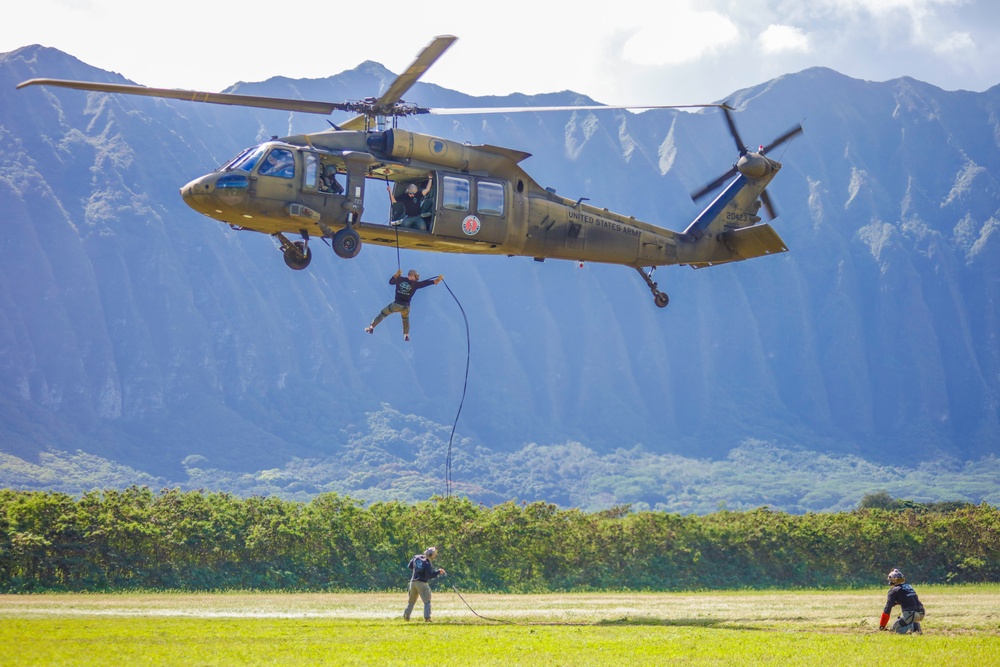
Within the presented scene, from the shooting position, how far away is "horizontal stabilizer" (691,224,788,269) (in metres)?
32.3

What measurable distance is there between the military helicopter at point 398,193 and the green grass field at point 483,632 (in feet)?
25.6

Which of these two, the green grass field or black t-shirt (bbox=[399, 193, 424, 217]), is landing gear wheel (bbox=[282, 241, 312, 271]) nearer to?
black t-shirt (bbox=[399, 193, 424, 217])

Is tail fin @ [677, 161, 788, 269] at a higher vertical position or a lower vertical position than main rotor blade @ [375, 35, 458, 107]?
lower

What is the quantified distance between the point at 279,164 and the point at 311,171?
2.32ft

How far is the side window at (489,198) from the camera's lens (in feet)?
93.2

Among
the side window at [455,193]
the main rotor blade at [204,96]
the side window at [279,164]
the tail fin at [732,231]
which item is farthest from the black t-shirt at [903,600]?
the side window at [279,164]

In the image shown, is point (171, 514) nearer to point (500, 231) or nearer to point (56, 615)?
point (56, 615)

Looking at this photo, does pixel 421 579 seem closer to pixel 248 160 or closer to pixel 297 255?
pixel 297 255

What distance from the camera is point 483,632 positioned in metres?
22.3

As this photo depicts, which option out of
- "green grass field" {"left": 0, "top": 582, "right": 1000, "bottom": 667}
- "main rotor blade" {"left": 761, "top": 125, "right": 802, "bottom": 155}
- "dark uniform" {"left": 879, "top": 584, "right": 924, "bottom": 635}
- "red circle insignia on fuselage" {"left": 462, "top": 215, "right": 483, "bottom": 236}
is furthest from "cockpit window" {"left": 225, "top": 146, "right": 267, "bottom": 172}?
"dark uniform" {"left": 879, "top": 584, "right": 924, "bottom": 635}

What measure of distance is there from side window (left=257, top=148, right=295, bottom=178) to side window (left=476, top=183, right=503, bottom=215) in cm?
443

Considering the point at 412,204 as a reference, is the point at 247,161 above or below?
above

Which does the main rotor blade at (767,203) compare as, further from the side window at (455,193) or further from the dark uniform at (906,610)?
the dark uniform at (906,610)

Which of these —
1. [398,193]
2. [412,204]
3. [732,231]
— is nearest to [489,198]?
[412,204]
